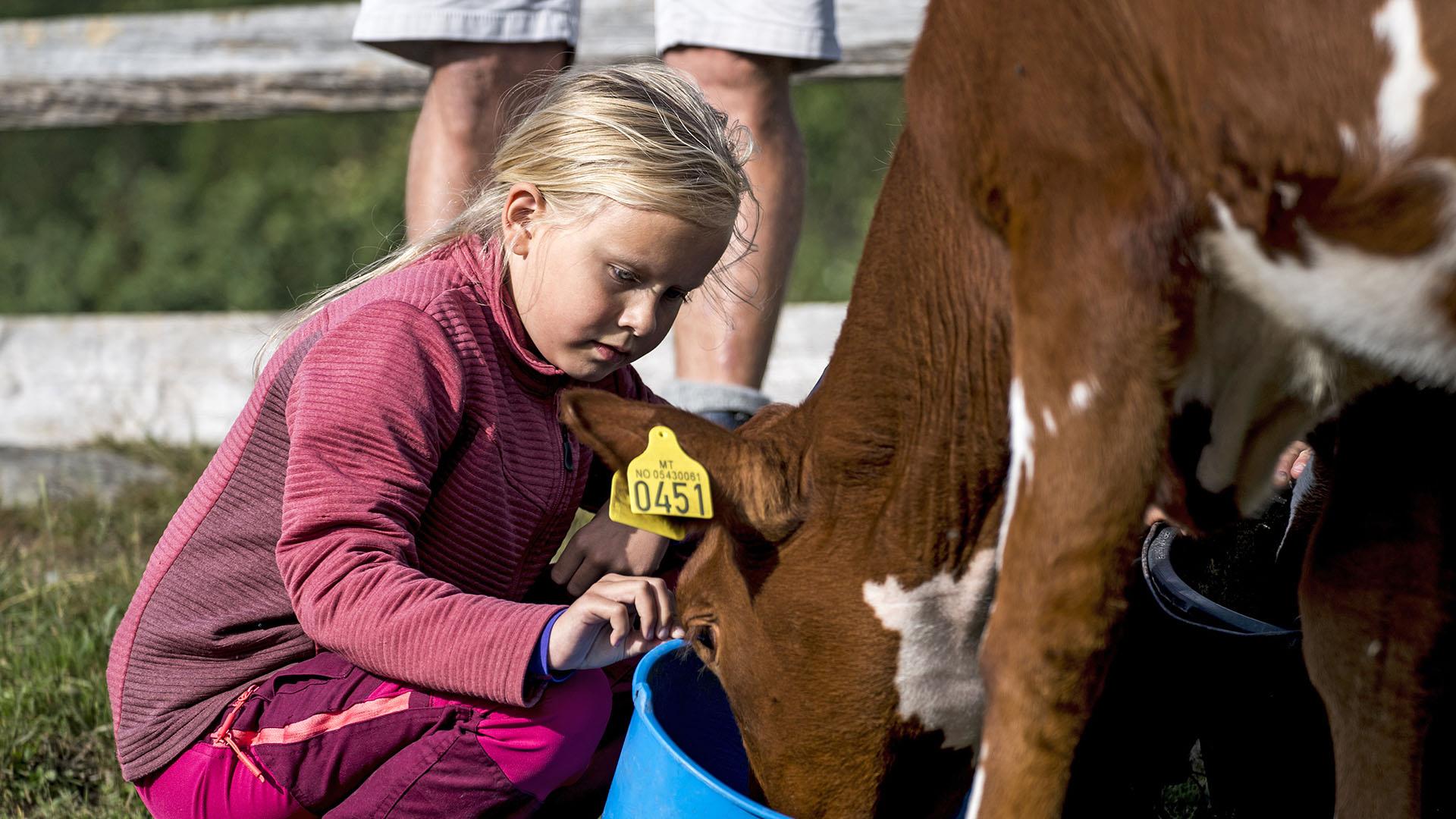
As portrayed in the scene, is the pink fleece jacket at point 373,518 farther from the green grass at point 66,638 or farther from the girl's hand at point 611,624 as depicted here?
the green grass at point 66,638

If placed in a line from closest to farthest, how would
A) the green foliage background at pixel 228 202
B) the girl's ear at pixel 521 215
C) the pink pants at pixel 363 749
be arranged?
the pink pants at pixel 363 749 < the girl's ear at pixel 521 215 < the green foliage background at pixel 228 202

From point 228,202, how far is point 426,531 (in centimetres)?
1518

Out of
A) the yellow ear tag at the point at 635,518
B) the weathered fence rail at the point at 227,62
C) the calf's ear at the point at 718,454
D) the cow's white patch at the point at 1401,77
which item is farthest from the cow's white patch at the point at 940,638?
the weathered fence rail at the point at 227,62

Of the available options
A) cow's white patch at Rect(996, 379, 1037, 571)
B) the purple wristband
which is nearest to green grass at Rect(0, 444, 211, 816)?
the purple wristband

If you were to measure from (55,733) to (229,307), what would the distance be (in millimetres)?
11596

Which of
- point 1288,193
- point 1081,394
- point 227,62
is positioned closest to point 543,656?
point 1081,394

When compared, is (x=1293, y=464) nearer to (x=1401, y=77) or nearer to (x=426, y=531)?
(x=1401, y=77)

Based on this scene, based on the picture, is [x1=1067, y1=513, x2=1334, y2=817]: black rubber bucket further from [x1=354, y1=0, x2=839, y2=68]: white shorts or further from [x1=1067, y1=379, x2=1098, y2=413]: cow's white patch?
[x1=354, y1=0, x2=839, y2=68]: white shorts

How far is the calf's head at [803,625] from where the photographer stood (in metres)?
2.10

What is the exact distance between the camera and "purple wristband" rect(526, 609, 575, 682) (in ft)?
7.06

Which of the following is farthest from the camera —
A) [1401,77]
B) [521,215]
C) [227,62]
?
[227,62]

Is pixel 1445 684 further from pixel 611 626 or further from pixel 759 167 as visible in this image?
pixel 759 167

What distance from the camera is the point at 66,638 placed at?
10.4 feet

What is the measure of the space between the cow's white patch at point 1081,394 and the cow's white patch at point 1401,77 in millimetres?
382
